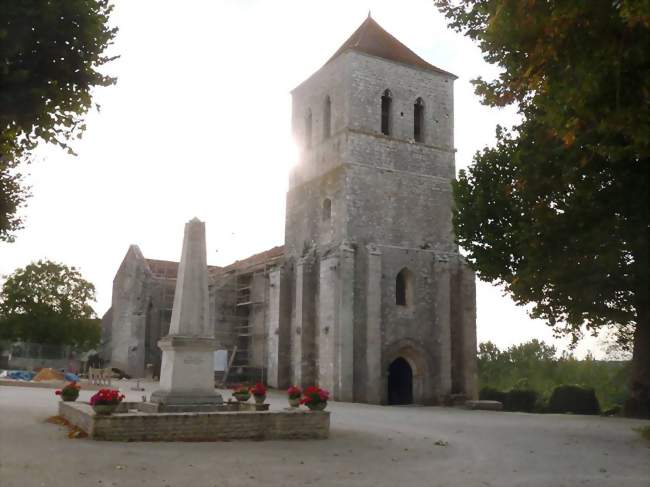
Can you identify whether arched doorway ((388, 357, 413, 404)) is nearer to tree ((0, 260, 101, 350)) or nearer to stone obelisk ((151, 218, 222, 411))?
stone obelisk ((151, 218, 222, 411))

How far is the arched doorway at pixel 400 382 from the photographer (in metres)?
33.1

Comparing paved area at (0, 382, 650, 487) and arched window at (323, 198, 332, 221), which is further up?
arched window at (323, 198, 332, 221)

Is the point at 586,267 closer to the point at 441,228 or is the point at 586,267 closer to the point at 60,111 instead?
the point at 60,111

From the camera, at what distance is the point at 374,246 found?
104ft

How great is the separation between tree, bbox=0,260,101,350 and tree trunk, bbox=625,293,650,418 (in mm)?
43155

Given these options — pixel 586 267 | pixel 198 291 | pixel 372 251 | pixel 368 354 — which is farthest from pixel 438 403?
pixel 198 291

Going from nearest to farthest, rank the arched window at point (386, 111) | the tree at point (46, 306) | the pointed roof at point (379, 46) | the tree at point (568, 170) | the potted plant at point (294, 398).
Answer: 1. the tree at point (568, 170)
2. the potted plant at point (294, 398)
3. the arched window at point (386, 111)
4. the pointed roof at point (379, 46)
5. the tree at point (46, 306)

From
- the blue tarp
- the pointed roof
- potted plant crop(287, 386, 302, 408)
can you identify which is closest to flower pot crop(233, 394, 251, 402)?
potted plant crop(287, 386, 302, 408)

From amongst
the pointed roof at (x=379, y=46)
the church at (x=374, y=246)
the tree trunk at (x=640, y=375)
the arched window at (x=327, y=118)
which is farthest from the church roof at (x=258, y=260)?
the tree trunk at (x=640, y=375)

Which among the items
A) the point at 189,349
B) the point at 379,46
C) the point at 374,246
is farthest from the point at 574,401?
the point at 189,349

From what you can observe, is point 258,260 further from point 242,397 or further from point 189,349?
point 189,349

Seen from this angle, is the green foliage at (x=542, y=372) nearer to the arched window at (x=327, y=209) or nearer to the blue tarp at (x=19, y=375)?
the arched window at (x=327, y=209)

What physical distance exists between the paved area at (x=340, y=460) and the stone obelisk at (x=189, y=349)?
7.71ft

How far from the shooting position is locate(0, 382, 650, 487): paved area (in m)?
9.48
